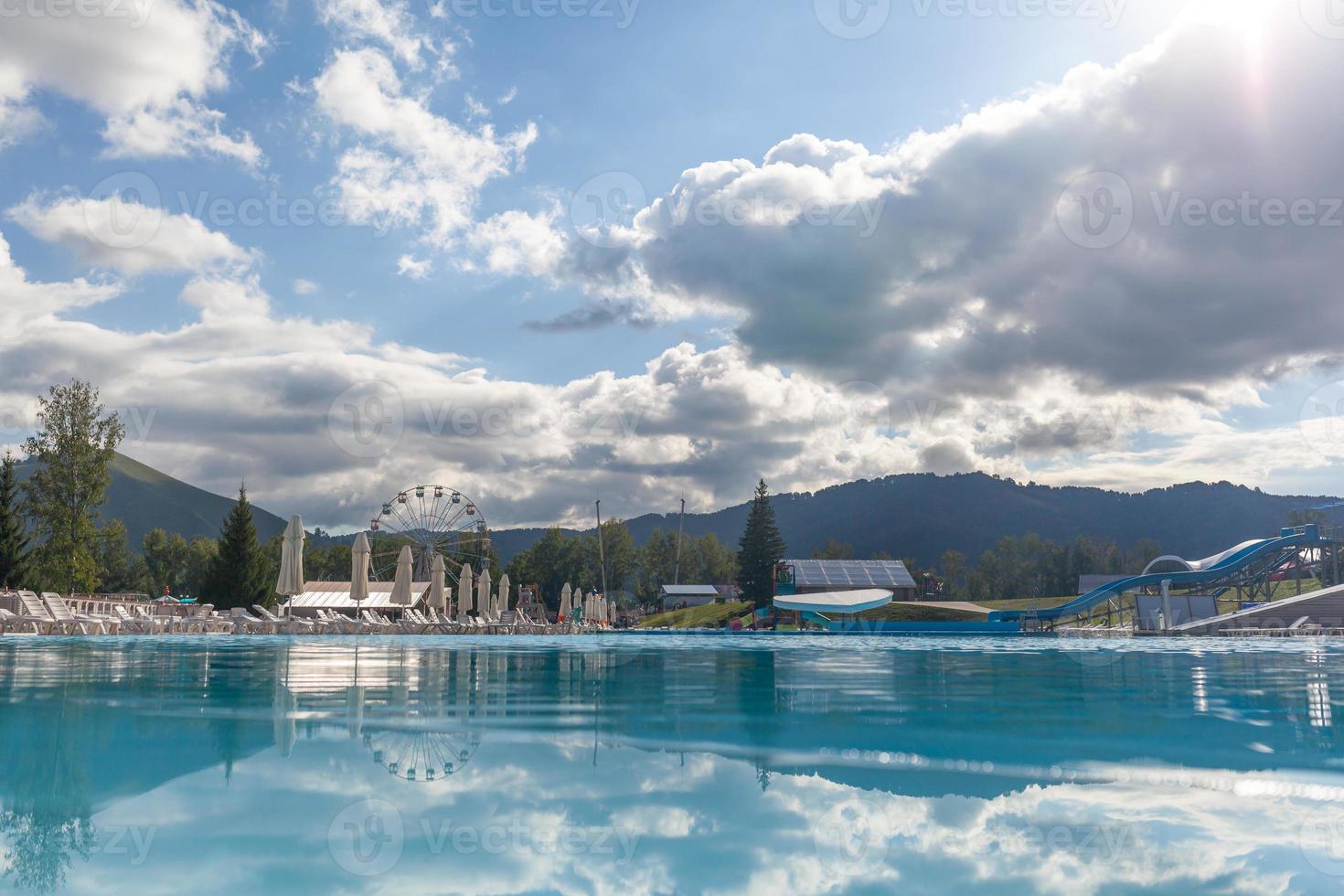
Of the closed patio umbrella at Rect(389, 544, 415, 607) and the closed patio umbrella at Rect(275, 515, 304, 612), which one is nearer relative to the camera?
the closed patio umbrella at Rect(275, 515, 304, 612)

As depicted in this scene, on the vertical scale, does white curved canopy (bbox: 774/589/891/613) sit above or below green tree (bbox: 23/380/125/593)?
below

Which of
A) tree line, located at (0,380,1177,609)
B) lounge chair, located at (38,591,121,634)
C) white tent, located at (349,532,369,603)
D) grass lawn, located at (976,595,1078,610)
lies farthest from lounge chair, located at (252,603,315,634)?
grass lawn, located at (976,595,1078,610)

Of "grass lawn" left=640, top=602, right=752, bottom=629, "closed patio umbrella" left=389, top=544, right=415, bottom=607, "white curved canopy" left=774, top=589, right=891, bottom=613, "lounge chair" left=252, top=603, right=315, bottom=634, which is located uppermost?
"closed patio umbrella" left=389, top=544, right=415, bottom=607

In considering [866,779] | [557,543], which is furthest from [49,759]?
[557,543]

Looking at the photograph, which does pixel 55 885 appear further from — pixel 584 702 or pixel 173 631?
pixel 173 631

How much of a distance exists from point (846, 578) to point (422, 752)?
75.3 meters

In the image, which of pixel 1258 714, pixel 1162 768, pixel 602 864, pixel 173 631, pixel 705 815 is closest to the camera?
pixel 602 864

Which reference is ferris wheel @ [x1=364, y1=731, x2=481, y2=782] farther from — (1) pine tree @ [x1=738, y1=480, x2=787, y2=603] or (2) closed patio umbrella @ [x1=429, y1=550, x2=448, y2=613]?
(1) pine tree @ [x1=738, y1=480, x2=787, y2=603]

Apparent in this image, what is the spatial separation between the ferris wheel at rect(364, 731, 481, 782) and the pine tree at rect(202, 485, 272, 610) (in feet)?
145

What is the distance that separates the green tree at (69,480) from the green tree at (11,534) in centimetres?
54

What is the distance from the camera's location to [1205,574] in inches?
1903

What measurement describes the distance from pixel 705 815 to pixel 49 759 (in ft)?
13.1

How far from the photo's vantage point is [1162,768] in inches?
235

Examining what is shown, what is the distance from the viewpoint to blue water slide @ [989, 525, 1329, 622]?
156ft
